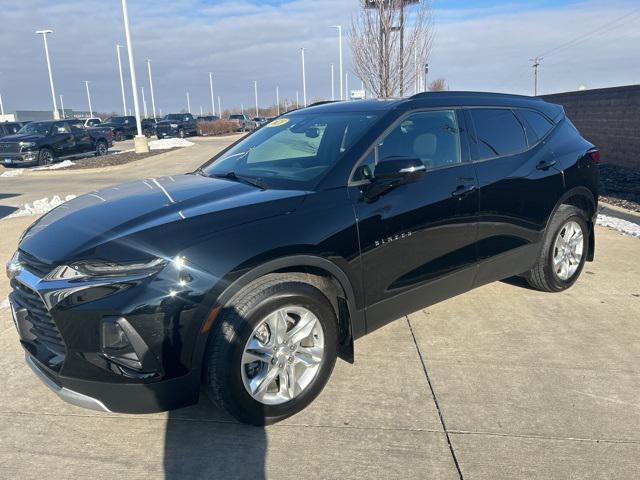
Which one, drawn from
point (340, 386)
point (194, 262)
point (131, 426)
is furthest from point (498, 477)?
point (131, 426)

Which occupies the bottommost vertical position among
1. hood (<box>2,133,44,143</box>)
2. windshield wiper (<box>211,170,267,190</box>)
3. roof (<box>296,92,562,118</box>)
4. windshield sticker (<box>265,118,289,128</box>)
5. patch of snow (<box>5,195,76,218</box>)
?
patch of snow (<box>5,195,76,218</box>)

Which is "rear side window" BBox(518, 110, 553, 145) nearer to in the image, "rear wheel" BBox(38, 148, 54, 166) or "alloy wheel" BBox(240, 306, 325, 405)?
"alloy wheel" BBox(240, 306, 325, 405)

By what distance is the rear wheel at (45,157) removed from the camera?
18934 mm

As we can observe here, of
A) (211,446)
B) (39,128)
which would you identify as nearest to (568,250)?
(211,446)

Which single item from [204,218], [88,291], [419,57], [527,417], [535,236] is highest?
[419,57]

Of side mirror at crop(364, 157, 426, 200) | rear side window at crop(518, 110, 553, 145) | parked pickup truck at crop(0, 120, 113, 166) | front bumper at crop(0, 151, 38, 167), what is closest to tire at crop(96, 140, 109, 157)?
parked pickup truck at crop(0, 120, 113, 166)

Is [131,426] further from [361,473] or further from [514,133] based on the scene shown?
[514,133]

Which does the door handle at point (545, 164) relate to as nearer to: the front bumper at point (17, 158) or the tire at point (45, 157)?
the front bumper at point (17, 158)

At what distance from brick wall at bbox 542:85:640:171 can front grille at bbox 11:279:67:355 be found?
1284 cm

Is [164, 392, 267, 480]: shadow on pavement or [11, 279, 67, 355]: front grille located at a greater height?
[11, 279, 67, 355]: front grille

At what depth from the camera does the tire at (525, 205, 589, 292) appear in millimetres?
4590

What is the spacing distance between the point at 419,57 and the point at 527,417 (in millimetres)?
17656

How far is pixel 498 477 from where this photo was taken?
2.51 m

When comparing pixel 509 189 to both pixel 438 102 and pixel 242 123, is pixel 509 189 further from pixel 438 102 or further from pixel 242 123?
pixel 242 123
